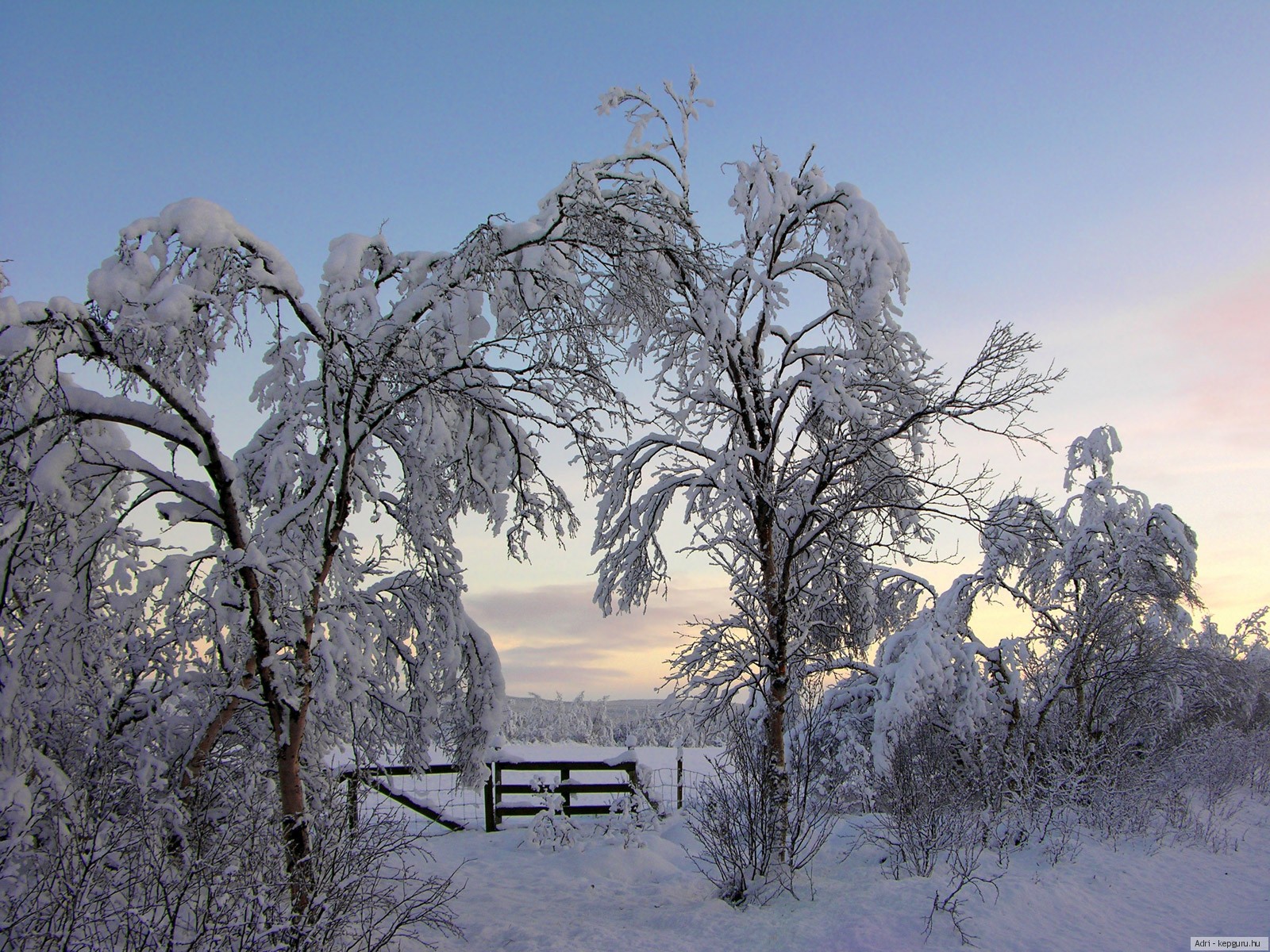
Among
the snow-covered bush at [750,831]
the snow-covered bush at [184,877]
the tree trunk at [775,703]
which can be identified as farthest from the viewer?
the tree trunk at [775,703]

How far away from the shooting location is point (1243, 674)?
21234mm

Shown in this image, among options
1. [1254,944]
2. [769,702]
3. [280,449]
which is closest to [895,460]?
[769,702]

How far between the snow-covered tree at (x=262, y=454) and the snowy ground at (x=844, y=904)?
8.19 feet

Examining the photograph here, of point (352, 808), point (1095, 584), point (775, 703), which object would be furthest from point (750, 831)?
point (1095, 584)

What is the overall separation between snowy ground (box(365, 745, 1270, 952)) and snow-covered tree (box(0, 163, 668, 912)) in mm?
2496

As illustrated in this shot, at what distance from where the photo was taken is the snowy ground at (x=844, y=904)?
6.66 meters

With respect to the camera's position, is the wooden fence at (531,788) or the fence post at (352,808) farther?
the wooden fence at (531,788)

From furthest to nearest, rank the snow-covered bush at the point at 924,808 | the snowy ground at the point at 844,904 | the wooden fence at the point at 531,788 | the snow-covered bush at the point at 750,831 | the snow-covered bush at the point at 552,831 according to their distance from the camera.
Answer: the wooden fence at the point at 531,788
the snow-covered bush at the point at 552,831
the snow-covered bush at the point at 924,808
the snow-covered bush at the point at 750,831
the snowy ground at the point at 844,904

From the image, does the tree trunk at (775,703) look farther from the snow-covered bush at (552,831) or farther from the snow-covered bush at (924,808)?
the snow-covered bush at (552,831)

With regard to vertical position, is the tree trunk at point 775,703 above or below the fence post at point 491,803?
above

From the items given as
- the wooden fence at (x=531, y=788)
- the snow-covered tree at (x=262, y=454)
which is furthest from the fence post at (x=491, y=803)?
the snow-covered tree at (x=262, y=454)

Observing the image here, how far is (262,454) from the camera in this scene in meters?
7.97

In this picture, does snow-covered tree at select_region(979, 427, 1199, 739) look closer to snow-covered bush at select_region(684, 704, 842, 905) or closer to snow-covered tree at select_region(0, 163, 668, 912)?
snow-covered bush at select_region(684, 704, 842, 905)

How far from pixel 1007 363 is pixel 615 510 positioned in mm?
5688
